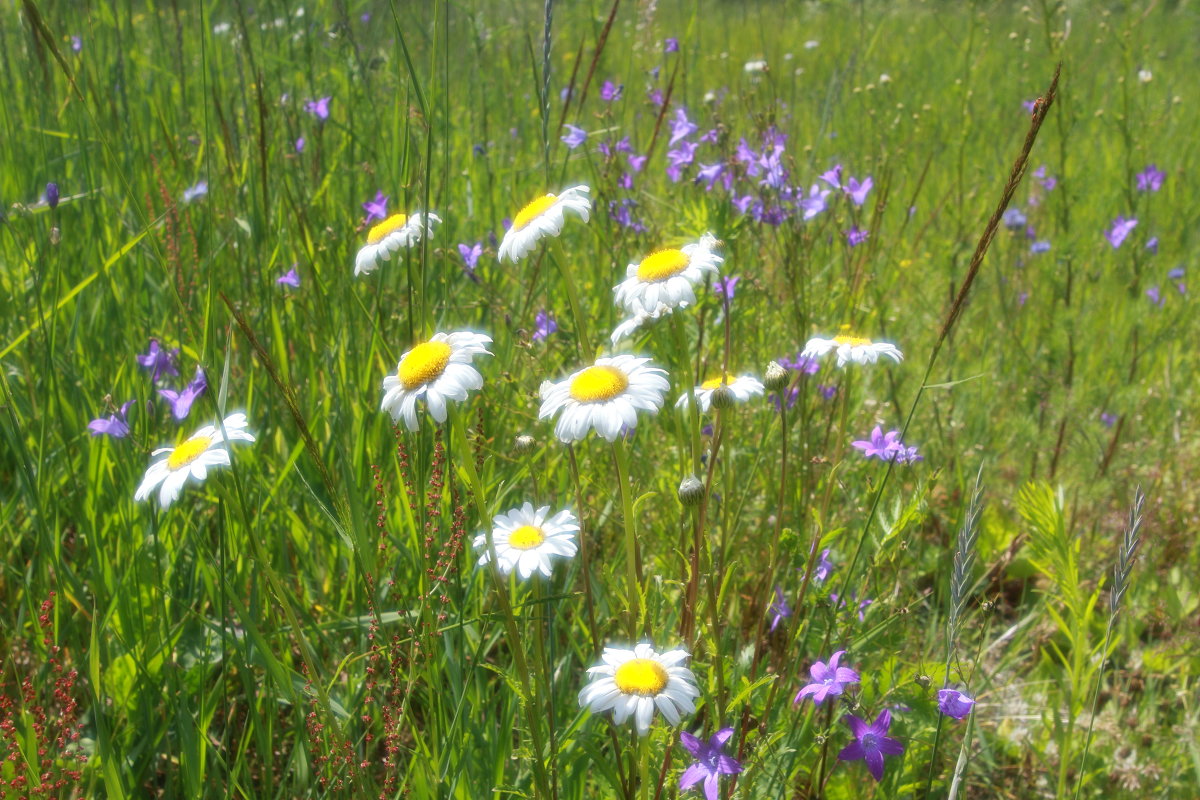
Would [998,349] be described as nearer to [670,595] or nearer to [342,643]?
[670,595]

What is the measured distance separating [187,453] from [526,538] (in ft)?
1.22

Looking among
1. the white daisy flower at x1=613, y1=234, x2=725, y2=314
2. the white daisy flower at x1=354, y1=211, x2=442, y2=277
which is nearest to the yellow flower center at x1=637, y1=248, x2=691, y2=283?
the white daisy flower at x1=613, y1=234, x2=725, y2=314

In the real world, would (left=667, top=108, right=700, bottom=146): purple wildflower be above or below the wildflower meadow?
above

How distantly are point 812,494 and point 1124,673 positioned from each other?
0.60 metres

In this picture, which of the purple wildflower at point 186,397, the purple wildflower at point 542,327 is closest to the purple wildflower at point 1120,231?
the purple wildflower at point 542,327

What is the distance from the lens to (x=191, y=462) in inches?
36.4

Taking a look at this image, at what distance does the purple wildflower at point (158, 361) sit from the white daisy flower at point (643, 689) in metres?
1.08

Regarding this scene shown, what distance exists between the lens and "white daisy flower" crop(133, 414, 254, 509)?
0.85m

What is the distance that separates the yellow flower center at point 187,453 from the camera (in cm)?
94

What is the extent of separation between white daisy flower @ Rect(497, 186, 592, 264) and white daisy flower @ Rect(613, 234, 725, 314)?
0.10 metres

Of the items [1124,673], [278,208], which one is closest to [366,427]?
[278,208]

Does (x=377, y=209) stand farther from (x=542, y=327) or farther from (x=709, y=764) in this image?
(x=709, y=764)

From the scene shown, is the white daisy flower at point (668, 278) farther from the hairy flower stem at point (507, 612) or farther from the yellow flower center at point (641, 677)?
the yellow flower center at point (641, 677)

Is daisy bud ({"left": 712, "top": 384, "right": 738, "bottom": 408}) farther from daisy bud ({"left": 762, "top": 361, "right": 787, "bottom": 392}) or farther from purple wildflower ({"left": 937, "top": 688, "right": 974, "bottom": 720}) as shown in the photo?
purple wildflower ({"left": 937, "top": 688, "right": 974, "bottom": 720})
